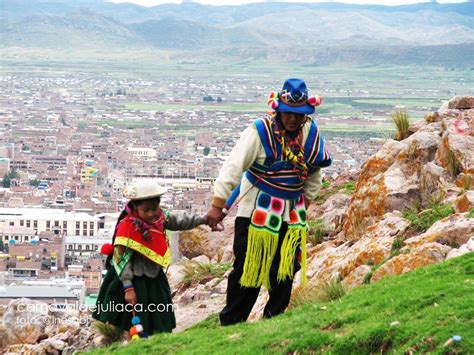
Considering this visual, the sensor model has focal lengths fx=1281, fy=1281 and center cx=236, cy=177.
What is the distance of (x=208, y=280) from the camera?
10.5 meters

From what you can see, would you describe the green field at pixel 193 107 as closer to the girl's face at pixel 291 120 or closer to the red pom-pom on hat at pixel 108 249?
the red pom-pom on hat at pixel 108 249

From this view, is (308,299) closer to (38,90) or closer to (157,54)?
(38,90)

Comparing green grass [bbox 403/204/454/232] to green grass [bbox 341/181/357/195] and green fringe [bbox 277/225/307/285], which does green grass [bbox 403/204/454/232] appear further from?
green grass [bbox 341/181/357/195]

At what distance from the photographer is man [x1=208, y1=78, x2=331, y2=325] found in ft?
22.6

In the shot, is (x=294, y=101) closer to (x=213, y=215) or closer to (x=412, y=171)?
(x=213, y=215)

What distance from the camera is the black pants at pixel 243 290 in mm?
7062

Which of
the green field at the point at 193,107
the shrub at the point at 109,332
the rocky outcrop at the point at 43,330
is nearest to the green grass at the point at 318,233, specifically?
the rocky outcrop at the point at 43,330

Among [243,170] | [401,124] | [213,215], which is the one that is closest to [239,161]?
[243,170]

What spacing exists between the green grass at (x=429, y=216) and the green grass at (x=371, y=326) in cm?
149

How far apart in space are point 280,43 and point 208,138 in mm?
90095

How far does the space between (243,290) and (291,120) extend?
0.98 meters

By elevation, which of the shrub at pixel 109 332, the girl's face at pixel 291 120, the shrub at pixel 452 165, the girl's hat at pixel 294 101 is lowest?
the shrub at pixel 109 332

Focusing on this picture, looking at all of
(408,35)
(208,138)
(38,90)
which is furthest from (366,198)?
(408,35)

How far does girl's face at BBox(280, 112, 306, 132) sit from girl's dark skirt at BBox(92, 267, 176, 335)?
1128 mm
